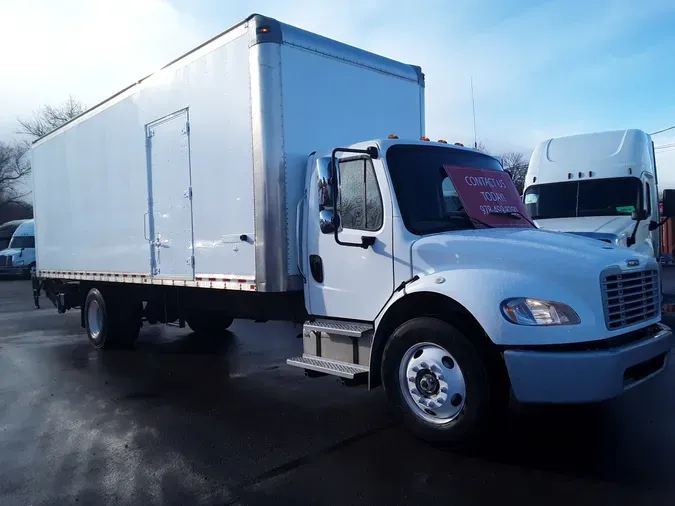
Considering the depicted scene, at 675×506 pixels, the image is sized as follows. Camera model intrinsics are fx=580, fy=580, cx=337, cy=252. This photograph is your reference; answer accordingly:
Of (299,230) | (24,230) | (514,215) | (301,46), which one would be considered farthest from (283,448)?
(24,230)

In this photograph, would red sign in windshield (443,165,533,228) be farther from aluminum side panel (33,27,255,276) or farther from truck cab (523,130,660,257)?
truck cab (523,130,660,257)

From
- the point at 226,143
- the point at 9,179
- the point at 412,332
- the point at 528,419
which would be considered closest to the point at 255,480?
the point at 412,332

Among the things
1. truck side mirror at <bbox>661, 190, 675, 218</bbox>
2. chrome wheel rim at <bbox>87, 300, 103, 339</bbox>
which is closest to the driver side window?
chrome wheel rim at <bbox>87, 300, 103, 339</bbox>

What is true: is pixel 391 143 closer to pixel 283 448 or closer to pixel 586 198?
pixel 283 448

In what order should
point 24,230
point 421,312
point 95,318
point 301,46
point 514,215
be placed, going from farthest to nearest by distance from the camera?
point 24,230
point 95,318
point 301,46
point 514,215
point 421,312

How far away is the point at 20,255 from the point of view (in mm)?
29312

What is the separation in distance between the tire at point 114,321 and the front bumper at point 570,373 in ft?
22.0

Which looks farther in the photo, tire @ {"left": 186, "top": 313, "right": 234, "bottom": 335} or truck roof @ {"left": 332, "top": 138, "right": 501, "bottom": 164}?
tire @ {"left": 186, "top": 313, "right": 234, "bottom": 335}

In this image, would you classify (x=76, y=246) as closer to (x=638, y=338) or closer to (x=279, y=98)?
(x=279, y=98)

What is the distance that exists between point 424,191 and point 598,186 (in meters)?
6.23

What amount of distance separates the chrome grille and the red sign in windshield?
3.74ft

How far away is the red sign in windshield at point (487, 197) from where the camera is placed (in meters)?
5.10

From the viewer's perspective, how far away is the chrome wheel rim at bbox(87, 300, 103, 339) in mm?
9383

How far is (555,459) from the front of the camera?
4.28 meters
